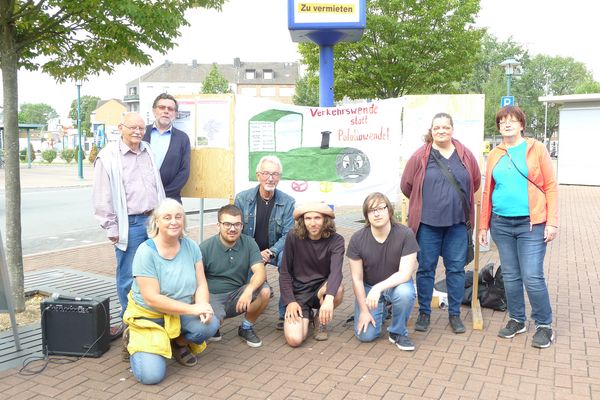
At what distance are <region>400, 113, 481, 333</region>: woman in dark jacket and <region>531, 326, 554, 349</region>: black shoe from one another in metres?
0.61

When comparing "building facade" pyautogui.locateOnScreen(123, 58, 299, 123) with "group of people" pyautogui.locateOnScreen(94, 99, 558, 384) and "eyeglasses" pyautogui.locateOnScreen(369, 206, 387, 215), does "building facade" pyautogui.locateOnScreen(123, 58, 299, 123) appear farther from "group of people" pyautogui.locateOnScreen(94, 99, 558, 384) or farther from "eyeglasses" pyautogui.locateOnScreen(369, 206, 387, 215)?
"eyeglasses" pyautogui.locateOnScreen(369, 206, 387, 215)

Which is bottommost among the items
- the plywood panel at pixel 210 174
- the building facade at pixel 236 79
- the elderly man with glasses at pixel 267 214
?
the elderly man with glasses at pixel 267 214

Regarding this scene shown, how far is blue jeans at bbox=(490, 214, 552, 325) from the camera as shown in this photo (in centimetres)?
455

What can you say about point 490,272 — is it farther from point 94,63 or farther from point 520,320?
point 94,63

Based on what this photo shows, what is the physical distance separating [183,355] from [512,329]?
8.93ft

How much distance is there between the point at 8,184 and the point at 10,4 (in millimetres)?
1625

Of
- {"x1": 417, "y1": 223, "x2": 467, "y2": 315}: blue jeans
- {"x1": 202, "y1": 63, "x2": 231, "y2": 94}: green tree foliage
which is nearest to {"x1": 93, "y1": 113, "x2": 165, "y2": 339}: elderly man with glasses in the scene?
{"x1": 417, "y1": 223, "x2": 467, "y2": 315}: blue jeans

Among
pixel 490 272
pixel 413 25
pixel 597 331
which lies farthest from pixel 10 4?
pixel 413 25

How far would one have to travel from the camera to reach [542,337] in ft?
14.9

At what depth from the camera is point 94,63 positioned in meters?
6.04

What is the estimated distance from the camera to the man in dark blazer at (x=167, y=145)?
5168 mm

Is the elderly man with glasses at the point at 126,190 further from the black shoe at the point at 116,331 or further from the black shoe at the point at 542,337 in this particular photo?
the black shoe at the point at 542,337

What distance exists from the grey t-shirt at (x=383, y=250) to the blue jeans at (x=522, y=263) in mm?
772

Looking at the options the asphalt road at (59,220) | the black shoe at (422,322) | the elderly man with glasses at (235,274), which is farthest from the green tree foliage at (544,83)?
the elderly man with glasses at (235,274)
